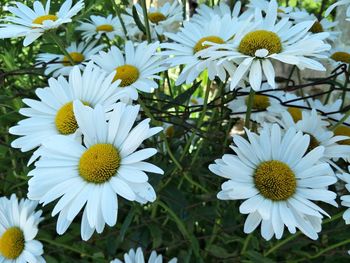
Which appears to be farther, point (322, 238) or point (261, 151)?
point (322, 238)

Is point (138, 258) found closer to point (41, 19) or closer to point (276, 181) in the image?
point (276, 181)

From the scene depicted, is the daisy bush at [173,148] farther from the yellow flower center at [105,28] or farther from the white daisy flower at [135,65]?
the yellow flower center at [105,28]

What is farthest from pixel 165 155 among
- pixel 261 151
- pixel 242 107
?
pixel 261 151

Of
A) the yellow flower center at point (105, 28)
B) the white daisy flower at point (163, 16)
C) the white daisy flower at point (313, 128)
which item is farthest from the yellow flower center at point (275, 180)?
the yellow flower center at point (105, 28)

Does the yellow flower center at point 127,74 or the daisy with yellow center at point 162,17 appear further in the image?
the daisy with yellow center at point 162,17

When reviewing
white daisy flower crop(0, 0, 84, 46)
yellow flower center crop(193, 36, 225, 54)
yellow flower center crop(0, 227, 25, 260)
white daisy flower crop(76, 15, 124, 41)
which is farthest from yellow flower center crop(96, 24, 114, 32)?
yellow flower center crop(0, 227, 25, 260)

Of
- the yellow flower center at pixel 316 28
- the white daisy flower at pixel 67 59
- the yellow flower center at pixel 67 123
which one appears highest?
the yellow flower center at pixel 316 28

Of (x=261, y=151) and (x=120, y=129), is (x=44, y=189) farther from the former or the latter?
(x=261, y=151)
